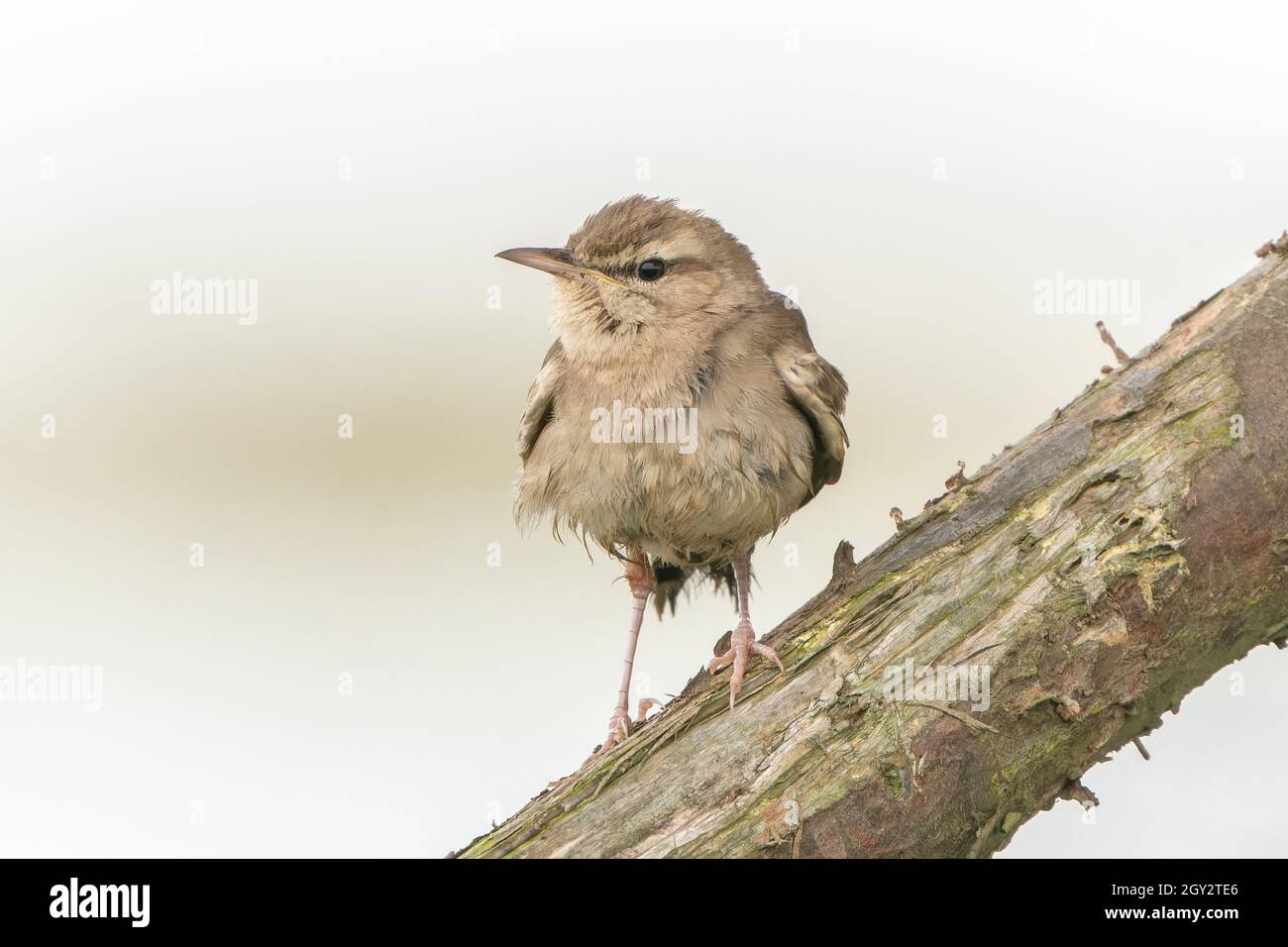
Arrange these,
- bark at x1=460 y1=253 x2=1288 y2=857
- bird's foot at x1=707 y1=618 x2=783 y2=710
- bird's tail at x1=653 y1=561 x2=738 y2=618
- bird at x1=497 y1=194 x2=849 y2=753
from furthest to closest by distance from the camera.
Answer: bird's tail at x1=653 y1=561 x2=738 y2=618
bird at x1=497 y1=194 x2=849 y2=753
bird's foot at x1=707 y1=618 x2=783 y2=710
bark at x1=460 y1=253 x2=1288 y2=857

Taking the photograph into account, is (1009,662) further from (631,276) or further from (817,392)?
(631,276)

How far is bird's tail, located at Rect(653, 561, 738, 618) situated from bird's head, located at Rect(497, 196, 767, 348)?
1.39 meters

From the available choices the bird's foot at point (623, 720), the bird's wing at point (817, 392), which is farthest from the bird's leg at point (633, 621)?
the bird's wing at point (817, 392)

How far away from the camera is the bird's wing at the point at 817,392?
5.46 m

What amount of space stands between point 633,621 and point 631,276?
177 cm

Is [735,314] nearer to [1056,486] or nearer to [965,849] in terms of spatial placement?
[1056,486]

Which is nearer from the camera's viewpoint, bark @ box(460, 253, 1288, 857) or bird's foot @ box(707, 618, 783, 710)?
bark @ box(460, 253, 1288, 857)

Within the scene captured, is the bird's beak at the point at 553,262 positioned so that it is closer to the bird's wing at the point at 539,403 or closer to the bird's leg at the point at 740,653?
the bird's wing at the point at 539,403

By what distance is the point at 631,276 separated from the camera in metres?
5.63

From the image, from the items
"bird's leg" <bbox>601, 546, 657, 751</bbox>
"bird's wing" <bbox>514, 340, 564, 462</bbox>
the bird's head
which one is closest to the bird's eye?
the bird's head

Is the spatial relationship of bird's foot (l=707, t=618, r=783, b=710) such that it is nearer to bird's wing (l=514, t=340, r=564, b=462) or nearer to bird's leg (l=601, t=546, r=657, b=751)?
bird's leg (l=601, t=546, r=657, b=751)

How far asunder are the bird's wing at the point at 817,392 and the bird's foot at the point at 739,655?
3.27 ft

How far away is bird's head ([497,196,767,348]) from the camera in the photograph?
5.58 meters
